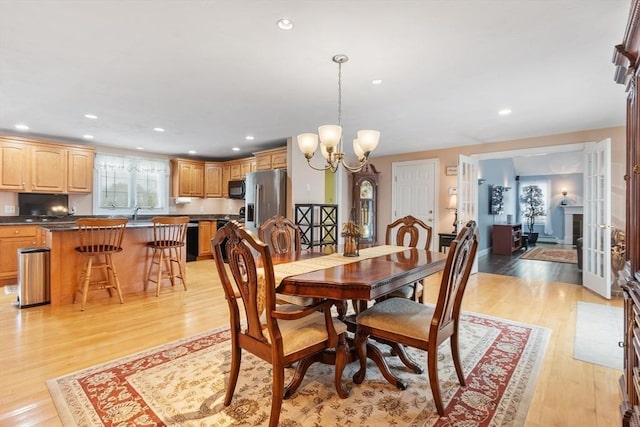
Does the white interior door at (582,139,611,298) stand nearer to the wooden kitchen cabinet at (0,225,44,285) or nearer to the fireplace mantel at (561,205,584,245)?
the fireplace mantel at (561,205,584,245)

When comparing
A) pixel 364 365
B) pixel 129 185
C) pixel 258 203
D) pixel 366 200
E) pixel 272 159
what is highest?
pixel 272 159

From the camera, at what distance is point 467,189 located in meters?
5.50

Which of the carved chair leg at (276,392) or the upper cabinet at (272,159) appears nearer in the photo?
the carved chair leg at (276,392)

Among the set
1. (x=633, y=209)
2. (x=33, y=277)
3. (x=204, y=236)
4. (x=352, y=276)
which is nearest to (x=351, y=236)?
(x=352, y=276)

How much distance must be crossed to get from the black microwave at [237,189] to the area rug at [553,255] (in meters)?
6.43

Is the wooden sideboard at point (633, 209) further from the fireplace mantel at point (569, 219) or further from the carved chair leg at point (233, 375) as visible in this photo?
the fireplace mantel at point (569, 219)

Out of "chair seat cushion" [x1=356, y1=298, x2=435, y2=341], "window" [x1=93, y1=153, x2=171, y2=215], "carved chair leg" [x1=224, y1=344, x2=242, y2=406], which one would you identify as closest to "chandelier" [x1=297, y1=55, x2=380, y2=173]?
"chair seat cushion" [x1=356, y1=298, x2=435, y2=341]

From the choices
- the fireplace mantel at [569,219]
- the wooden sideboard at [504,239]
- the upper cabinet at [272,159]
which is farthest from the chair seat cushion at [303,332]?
the fireplace mantel at [569,219]

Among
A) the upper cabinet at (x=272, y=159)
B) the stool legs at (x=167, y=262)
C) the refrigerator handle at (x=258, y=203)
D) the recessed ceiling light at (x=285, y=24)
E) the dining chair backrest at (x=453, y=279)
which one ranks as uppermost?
the recessed ceiling light at (x=285, y=24)

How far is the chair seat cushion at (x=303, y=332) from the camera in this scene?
65.0 inches

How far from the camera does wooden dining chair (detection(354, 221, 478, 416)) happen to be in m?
1.74

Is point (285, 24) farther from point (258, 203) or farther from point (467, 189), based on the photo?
point (467, 189)

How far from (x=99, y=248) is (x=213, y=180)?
12.2 ft

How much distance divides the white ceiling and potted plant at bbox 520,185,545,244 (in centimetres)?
737
